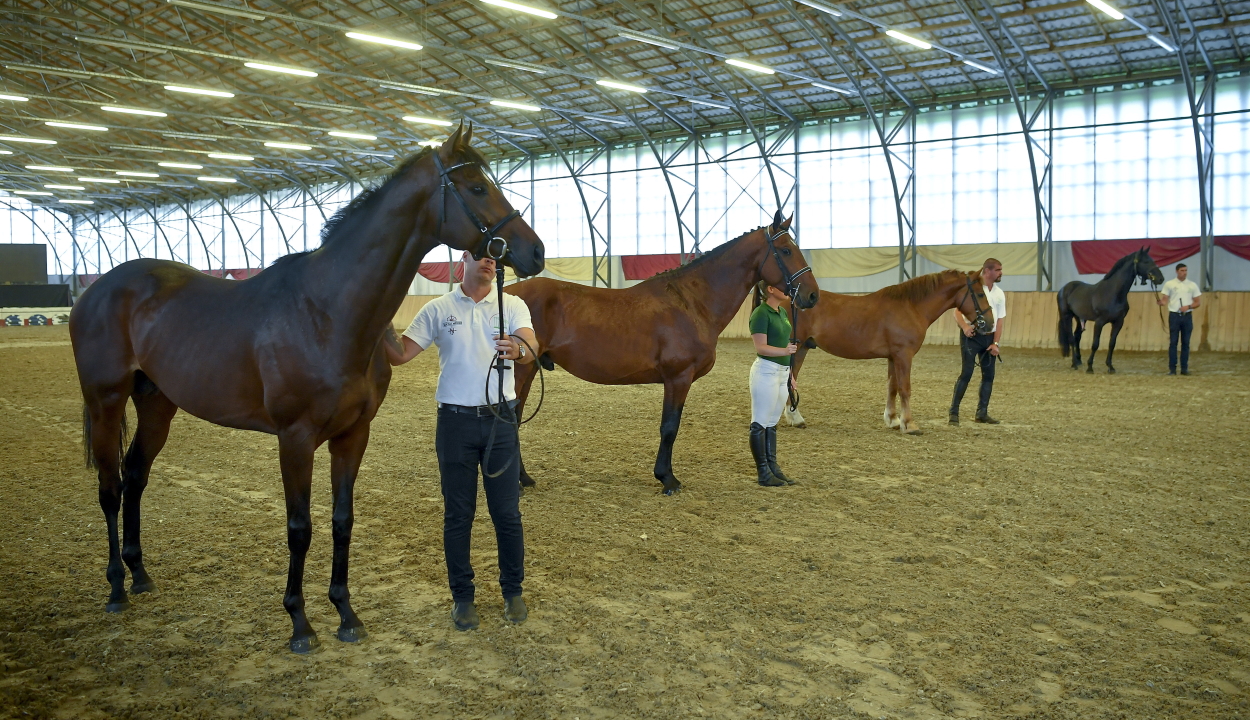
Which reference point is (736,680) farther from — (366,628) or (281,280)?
(281,280)

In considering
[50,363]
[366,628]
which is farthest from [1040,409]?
[50,363]

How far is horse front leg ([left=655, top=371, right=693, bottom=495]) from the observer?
6.32 metres

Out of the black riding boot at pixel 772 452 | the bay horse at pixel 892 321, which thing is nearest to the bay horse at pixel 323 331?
the black riding boot at pixel 772 452

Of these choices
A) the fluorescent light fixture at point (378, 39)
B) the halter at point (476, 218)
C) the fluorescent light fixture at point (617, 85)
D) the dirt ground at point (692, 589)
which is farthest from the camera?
the fluorescent light fixture at point (617, 85)

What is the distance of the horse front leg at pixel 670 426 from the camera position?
632 centimetres

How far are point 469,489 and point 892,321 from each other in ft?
22.4

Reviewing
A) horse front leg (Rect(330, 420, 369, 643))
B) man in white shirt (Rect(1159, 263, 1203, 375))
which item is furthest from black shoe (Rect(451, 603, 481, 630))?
man in white shirt (Rect(1159, 263, 1203, 375))

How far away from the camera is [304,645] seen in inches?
137

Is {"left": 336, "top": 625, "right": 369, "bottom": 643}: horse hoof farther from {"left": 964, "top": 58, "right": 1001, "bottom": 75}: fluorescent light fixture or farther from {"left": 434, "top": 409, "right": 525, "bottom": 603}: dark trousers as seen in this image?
{"left": 964, "top": 58, "right": 1001, "bottom": 75}: fluorescent light fixture

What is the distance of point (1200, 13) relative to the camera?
56.5ft

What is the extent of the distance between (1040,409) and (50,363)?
17614mm

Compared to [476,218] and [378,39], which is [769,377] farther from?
[378,39]

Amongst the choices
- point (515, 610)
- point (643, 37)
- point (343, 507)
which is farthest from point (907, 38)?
point (343, 507)

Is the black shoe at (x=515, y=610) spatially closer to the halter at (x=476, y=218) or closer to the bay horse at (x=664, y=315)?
the halter at (x=476, y=218)
